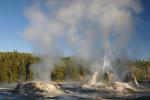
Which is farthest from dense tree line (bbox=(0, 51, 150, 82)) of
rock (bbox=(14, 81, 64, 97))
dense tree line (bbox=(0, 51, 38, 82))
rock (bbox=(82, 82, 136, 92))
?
rock (bbox=(14, 81, 64, 97))

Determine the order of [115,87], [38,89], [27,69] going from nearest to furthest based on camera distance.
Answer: [38,89] < [115,87] < [27,69]

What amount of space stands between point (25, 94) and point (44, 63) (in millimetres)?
32287

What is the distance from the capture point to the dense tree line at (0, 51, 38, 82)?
140750 mm

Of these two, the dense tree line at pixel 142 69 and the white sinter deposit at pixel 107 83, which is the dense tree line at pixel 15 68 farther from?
the white sinter deposit at pixel 107 83

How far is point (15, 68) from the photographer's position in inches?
5709

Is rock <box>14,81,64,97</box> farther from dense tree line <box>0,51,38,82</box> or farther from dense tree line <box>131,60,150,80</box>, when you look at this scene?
dense tree line <box>131,60,150,80</box>

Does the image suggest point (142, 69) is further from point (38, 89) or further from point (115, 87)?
point (38, 89)

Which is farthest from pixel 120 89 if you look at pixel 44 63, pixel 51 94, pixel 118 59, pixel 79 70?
pixel 79 70

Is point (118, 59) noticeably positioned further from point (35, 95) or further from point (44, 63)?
point (35, 95)

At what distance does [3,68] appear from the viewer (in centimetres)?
14350

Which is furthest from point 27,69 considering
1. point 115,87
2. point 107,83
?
point 115,87

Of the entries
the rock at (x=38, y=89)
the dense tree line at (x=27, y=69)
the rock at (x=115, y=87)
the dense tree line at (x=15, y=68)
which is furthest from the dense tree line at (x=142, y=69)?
the rock at (x=38, y=89)

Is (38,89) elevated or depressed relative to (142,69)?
depressed

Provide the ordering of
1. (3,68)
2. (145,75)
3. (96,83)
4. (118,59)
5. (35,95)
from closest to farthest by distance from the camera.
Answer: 1. (35,95)
2. (96,83)
3. (118,59)
4. (3,68)
5. (145,75)
